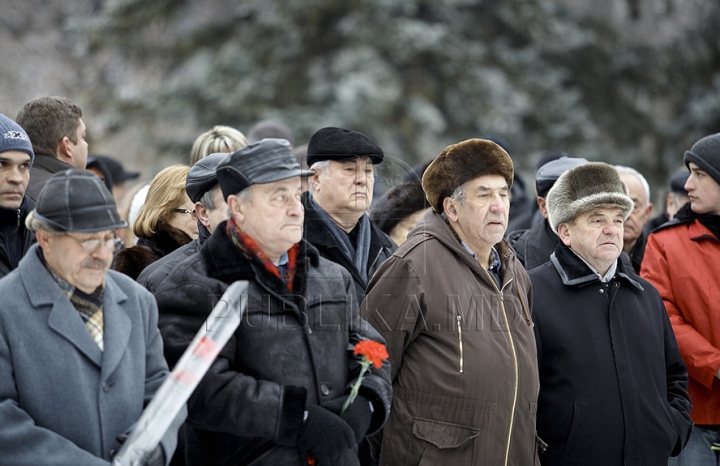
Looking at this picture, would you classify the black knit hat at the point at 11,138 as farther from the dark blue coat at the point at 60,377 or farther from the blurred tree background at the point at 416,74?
the blurred tree background at the point at 416,74

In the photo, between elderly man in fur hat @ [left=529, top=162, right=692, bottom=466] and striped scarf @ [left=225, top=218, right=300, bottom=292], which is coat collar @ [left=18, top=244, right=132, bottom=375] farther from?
elderly man in fur hat @ [left=529, top=162, right=692, bottom=466]

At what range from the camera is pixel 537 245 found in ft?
15.8

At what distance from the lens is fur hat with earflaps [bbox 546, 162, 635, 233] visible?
4.07 m

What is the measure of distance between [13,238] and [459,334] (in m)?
2.07

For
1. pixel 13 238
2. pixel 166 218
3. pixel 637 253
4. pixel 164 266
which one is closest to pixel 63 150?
pixel 166 218

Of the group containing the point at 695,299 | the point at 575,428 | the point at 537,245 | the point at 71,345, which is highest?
the point at 71,345

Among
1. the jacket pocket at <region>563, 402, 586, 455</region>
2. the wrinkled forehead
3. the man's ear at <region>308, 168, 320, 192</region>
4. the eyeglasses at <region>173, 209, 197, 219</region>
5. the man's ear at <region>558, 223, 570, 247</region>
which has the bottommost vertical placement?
the jacket pocket at <region>563, 402, 586, 455</region>

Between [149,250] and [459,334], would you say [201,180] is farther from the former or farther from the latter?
[459,334]

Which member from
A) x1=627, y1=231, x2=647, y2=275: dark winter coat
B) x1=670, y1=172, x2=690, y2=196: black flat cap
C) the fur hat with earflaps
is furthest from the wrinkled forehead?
x1=670, y1=172, x2=690, y2=196: black flat cap

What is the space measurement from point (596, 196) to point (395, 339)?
4.40ft

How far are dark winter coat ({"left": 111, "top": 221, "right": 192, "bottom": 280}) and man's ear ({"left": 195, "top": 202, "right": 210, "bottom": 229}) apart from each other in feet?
1.18

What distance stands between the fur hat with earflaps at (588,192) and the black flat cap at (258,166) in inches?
65.5

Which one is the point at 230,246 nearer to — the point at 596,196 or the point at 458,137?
the point at 596,196

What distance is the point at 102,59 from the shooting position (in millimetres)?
12594
